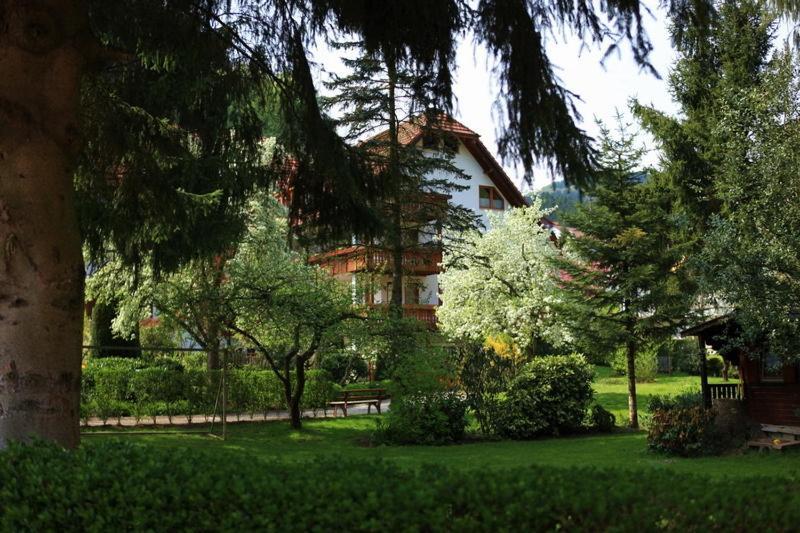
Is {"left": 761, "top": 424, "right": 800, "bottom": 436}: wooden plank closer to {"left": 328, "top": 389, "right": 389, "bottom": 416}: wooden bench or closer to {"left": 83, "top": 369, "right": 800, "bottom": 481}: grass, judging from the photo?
{"left": 83, "top": 369, "right": 800, "bottom": 481}: grass

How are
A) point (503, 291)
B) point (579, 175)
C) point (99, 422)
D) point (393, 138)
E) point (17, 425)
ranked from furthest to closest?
point (503, 291) → point (393, 138) → point (99, 422) → point (579, 175) → point (17, 425)

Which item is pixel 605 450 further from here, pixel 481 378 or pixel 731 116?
pixel 731 116

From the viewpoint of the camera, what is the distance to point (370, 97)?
83.0 ft

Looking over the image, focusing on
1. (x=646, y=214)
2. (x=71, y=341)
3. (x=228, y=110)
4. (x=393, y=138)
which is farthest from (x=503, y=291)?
(x=71, y=341)

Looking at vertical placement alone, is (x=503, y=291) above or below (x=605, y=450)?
above

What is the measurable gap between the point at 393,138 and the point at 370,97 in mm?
1512

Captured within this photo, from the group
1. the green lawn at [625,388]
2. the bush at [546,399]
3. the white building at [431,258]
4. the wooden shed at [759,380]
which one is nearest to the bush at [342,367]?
the white building at [431,258]

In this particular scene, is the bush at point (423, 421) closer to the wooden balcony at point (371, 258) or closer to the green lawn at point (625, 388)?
the green lawn at point (625, 388)

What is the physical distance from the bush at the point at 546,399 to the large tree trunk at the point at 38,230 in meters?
14.6

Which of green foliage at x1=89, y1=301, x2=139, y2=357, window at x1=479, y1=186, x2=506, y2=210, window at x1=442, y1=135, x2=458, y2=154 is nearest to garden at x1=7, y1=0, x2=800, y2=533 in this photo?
window at x1=442, y1=135, x2=458, y2=154

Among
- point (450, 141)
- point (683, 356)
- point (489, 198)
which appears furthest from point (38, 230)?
point (489, 198)

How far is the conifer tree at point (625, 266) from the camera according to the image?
67.5ft

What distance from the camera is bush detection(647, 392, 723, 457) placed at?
16.4 m

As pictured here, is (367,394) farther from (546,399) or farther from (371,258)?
(546,399)
